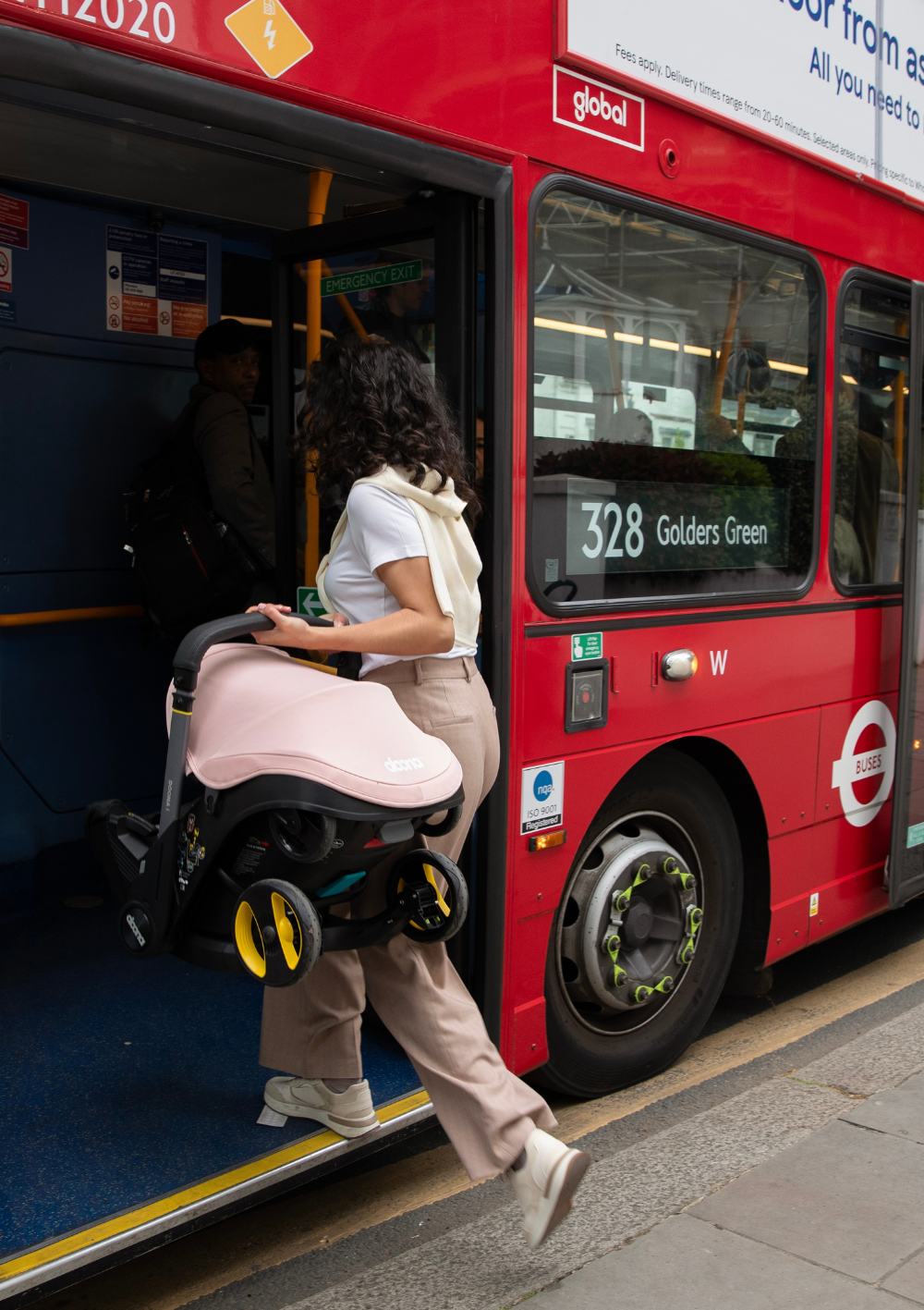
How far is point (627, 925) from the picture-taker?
3.72 meters

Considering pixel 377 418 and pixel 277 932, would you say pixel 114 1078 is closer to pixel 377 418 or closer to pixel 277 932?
pixel 277 932

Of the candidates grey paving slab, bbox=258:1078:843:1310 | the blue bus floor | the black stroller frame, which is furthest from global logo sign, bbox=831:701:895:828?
the black stroller frame

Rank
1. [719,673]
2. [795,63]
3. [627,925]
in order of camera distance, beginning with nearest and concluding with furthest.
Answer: [627,925], [719,673], [795,63]

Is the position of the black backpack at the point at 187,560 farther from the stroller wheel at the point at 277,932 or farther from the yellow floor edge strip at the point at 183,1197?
the stroller wheel at the point at 277,932

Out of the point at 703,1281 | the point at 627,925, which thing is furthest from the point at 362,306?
the point at 703,1281

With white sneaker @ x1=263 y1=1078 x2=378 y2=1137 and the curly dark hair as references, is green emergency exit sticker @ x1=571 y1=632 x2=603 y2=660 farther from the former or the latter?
white sneaker @ x1=263 y1=1078 x2=378 y2=1137

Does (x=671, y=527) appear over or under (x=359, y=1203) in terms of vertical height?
over

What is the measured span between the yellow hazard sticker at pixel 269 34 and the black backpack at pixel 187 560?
5.95 feet

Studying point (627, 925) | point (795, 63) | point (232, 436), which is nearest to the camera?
point (627, 925)

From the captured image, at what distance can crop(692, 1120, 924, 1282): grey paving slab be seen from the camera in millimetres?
2930

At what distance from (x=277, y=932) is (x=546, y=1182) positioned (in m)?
0.78

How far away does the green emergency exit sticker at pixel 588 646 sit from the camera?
11.1 feet

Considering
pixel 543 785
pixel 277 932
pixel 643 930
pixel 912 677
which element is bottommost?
pixel 643 930

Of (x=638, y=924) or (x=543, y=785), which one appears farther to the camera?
(x=638, y=924)
